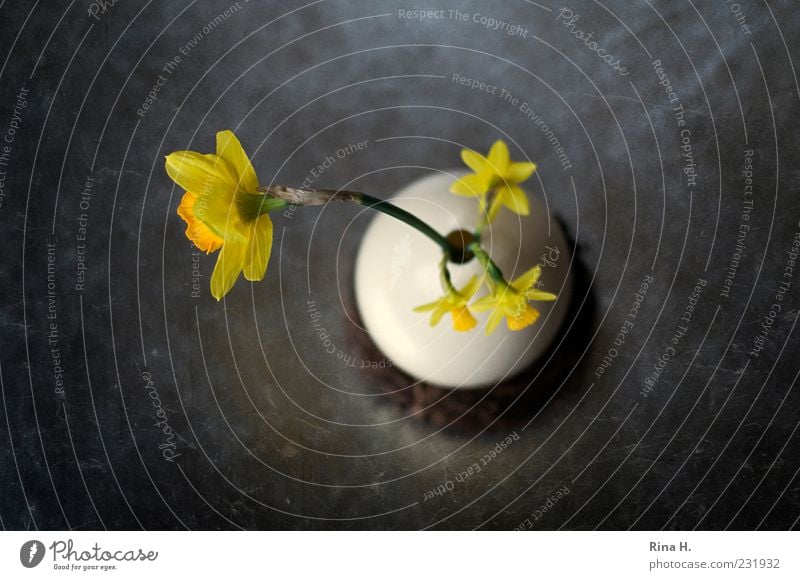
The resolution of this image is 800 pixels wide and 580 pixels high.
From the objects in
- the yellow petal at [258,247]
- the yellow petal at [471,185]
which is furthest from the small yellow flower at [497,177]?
the yellow petal at [258,247]

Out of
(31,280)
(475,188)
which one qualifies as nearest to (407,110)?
(475,188)

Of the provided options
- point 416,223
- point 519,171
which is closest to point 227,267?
point 416,223

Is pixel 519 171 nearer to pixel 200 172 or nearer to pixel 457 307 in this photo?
pixel 457 307

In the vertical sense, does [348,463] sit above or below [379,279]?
below

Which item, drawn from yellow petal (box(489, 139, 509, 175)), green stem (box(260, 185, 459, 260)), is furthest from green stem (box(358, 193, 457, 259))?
yellow petal (box(489, 139, 509, 175))

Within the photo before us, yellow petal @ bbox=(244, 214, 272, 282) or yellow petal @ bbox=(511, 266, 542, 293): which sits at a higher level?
yellow petal @ bbox=(244, 214, 272, 282)

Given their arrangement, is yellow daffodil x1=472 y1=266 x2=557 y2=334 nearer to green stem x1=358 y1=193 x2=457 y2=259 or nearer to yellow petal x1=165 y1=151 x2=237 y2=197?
green stem x1=358 y1=193 x2=457 y2=259

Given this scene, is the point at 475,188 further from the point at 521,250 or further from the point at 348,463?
the point at 348,463
